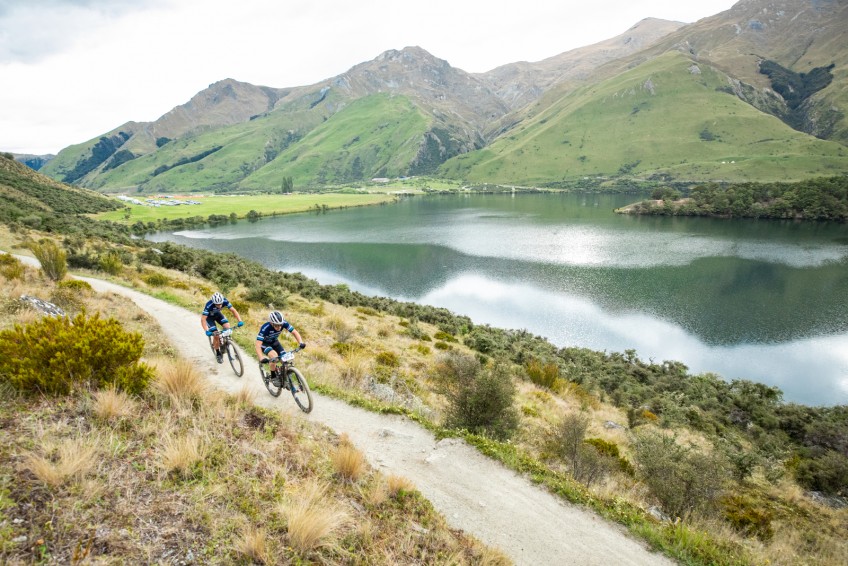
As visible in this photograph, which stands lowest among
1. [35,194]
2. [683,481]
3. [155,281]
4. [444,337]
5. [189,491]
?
[444,337]

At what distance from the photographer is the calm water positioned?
140 feet

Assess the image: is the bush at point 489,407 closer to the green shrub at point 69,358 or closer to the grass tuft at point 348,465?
the grass tuft at point 348,465

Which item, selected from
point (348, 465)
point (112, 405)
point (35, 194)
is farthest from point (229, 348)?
point (35, 194)

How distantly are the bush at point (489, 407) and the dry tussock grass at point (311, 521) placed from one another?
277 inches

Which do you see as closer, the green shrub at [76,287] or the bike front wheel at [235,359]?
the bike front wheel at [235,359]

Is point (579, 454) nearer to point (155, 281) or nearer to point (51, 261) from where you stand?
point (51, 261)

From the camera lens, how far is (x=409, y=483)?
24.6 ft

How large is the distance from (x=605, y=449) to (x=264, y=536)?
13538 mm

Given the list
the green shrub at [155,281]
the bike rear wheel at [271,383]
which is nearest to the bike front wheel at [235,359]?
the bike rear wheel at [271,383]

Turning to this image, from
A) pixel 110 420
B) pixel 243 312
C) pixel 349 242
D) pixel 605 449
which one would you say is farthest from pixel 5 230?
pixel 349 242

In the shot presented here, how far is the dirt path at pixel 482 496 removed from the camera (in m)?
7.16

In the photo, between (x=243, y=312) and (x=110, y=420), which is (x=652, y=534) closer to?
(x=110, y=420)

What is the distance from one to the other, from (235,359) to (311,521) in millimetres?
9406

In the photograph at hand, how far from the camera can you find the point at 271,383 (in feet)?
38.9
